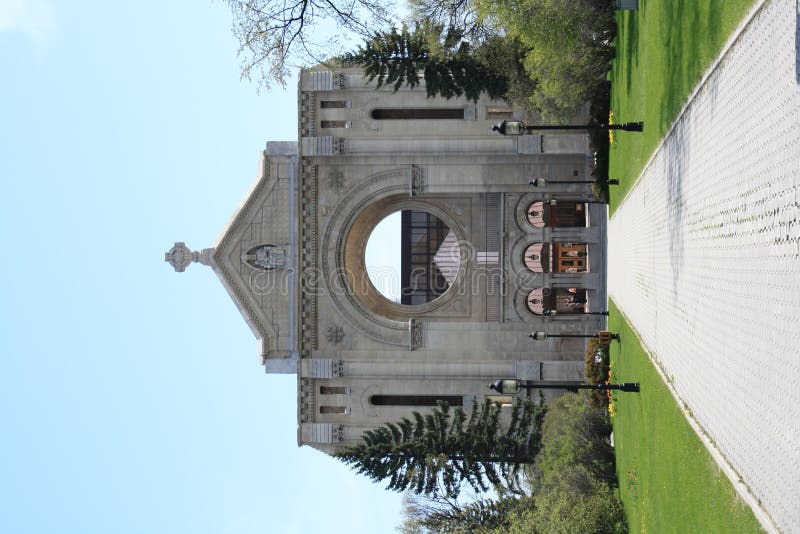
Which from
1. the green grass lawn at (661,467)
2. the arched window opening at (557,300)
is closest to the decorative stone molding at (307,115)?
the arched window opening at (557,300)

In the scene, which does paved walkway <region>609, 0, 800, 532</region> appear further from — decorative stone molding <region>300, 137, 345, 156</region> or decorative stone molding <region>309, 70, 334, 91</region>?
decorative stone molding <region>309, 70, 334, 91</region>

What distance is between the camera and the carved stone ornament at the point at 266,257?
32.1 m

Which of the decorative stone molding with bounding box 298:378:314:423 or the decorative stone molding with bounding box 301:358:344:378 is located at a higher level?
the decorative stone molding with bounding box 301:358:344:378

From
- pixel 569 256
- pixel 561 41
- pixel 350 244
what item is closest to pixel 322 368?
pixel 350 244

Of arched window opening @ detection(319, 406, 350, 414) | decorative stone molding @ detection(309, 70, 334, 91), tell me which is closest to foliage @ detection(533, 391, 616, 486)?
arched window opening @ detection(319, 406, 350, 414)

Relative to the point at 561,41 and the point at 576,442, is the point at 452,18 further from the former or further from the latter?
the point at 576,442

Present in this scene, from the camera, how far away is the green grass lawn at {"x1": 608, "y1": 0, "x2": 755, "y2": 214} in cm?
1266

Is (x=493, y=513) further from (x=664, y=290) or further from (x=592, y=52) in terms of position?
(x=592, y=52)

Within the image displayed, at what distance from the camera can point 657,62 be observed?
17.6m

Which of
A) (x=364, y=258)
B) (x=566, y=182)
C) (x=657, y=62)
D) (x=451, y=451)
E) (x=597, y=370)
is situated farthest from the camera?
(x=364, y=258)

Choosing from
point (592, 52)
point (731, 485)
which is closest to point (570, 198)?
point (592, 52)

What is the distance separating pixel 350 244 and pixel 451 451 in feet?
32.8

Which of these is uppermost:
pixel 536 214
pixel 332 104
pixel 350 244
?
pixel 332 104

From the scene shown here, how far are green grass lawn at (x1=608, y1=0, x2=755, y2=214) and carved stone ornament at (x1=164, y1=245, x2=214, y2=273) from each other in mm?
16863
